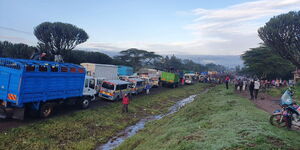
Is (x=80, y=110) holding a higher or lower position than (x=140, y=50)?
lower

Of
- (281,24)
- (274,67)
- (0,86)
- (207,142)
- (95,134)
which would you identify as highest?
(281,24)

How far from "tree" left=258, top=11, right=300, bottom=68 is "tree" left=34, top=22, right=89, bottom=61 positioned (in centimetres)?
3644

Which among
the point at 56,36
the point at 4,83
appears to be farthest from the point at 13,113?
the point at 56,36

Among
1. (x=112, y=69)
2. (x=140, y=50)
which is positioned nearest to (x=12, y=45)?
(x=112, y=69)

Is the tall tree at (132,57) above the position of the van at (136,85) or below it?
above

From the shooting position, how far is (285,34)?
25.1 m

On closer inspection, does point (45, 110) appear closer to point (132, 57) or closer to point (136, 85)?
point (136, 85)

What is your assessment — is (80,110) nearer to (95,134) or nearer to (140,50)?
(95,134)

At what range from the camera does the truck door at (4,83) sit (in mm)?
10812

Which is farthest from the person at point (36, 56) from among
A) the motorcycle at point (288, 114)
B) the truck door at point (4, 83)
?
the motorcycle at point (288, 114)

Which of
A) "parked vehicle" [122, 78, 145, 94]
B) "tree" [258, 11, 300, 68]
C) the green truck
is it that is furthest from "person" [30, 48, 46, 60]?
the green truck

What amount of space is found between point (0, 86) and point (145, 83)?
64.4ft

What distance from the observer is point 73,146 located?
354 inches

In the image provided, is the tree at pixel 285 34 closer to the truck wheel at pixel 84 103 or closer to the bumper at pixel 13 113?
the truck wheel at pixel 84 103
